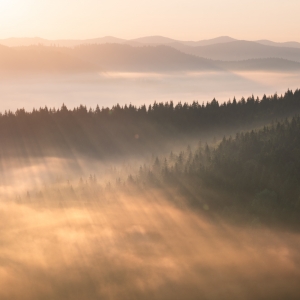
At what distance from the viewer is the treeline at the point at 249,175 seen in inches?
→ 4727

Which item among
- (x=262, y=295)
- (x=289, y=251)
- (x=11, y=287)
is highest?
(x=289, y=251)

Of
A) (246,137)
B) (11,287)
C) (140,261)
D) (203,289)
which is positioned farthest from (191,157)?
(11,287)

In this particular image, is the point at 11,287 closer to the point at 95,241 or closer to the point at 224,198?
the point at 95,241

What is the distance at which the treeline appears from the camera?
394ft

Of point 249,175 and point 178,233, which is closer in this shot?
point 249,175

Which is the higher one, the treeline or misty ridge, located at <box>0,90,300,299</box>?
Answer: the treeline

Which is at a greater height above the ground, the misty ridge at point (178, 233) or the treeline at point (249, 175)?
the treeline at point (249, 175)

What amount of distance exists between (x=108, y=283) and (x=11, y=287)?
89.9 feet

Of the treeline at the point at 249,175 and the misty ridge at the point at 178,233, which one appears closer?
the misty ridge at the point at 178,233

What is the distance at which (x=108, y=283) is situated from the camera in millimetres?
116562

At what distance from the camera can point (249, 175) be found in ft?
430

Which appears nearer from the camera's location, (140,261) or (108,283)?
(108,283)

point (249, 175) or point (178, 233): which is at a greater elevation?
point (249, 175)

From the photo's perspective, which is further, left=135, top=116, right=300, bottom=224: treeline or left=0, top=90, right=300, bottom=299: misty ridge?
left=135, top=116, right=300, bottom=224: treeline
